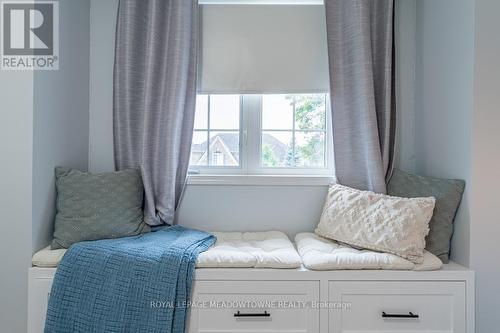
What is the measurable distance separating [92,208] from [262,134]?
105 centimetres

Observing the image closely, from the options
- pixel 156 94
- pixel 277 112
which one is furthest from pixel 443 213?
pixel 156 94

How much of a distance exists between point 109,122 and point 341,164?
55.7 inches

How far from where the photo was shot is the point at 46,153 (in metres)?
1.60

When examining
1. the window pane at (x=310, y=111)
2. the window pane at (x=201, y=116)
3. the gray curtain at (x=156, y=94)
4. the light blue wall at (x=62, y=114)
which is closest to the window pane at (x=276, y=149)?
the window pane at (x=310, y=111)

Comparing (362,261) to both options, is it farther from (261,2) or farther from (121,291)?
(261,2)

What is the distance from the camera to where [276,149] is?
81.5 inches

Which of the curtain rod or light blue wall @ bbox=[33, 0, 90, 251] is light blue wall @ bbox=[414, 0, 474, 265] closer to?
the curtain rod

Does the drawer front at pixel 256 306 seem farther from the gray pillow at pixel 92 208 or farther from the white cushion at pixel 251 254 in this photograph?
the gray pillow at pixel 92 208

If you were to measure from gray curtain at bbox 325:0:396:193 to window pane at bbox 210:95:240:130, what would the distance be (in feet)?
1.92

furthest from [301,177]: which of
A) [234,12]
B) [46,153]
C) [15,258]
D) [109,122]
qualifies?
[15,258]

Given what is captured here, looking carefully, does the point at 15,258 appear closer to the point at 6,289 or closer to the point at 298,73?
the point at 6,289

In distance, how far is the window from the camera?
2.05m

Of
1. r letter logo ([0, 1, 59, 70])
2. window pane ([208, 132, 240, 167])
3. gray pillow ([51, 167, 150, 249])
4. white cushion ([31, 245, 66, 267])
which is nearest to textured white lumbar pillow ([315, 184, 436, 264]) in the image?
window pane ([208, 132, 240, 167])

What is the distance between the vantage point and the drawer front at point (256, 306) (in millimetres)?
1427
